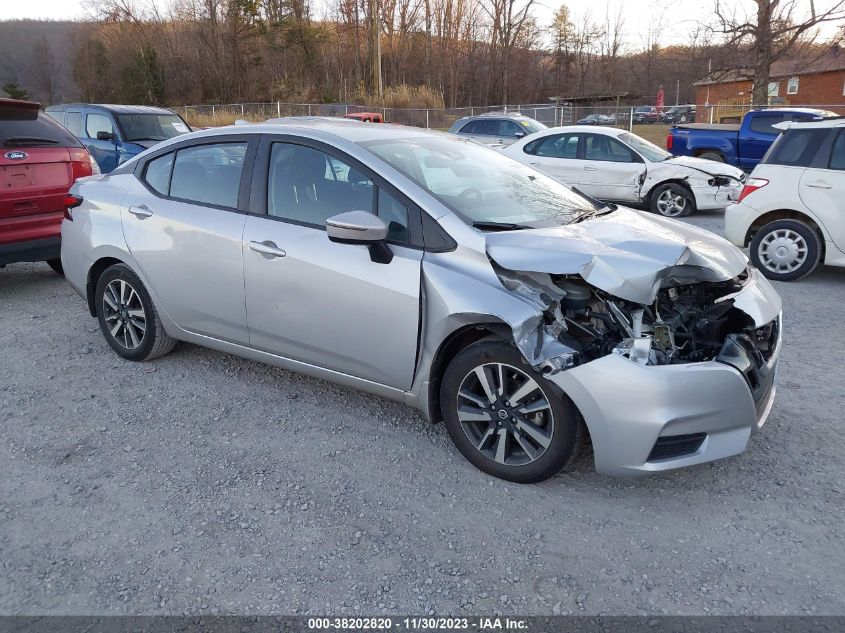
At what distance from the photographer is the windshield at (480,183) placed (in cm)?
351

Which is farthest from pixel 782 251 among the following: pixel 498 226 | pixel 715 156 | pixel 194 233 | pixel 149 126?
pixel 149 126

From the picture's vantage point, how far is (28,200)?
6.18 metres

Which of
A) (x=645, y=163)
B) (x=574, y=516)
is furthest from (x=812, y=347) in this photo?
(x=645, y=163)

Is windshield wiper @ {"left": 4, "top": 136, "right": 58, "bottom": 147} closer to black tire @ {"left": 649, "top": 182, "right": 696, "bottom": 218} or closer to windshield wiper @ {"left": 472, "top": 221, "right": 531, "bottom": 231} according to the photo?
windshield wiper @ {"left": 472, "top": 221, "right": 531, "bottom": 231}

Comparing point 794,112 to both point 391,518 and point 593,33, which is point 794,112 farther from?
point 593,33

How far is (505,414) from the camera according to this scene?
10.2 ft

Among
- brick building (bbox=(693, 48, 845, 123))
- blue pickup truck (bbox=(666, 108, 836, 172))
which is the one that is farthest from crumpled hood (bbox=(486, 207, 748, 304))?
brick building (bbox=(693, 48, 845, 123))

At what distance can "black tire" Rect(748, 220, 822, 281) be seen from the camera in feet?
22.1

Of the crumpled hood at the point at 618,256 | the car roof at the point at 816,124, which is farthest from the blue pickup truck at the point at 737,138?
the crumpled hood at the point at 618,256

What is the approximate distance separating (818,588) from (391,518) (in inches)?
67.3

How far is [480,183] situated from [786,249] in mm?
4612

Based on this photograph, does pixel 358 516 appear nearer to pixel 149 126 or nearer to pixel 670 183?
pixel 670 183

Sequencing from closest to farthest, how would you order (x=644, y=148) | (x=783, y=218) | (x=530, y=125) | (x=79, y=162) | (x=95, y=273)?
(x=95, y=273)
(x=79, y=162)
(x=783, y=218)
(x=644, y=148)
(x=530, y=125)

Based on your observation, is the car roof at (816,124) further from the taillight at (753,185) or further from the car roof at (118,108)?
the car roof at (118,108)
